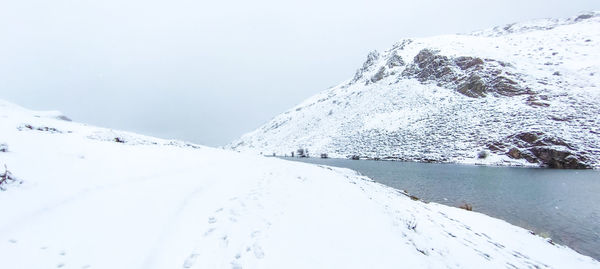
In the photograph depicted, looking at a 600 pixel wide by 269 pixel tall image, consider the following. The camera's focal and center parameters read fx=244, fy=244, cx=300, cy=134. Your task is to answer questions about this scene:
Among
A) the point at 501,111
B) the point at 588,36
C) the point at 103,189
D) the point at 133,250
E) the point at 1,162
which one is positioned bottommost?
the point at 133,250

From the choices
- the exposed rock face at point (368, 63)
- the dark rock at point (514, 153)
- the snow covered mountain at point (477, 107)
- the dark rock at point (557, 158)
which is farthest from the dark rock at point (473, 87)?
the exposed rock face at point (368, 63)

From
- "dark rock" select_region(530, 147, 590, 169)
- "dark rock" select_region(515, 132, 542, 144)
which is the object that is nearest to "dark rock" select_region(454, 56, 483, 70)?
"dark rock" select_region(515, 132, 542, 144)

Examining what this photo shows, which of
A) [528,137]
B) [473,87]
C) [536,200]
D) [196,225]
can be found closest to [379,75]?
[473,87]

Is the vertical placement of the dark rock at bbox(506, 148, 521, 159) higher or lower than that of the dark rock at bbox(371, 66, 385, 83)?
lower

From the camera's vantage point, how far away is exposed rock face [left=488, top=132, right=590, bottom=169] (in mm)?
38781

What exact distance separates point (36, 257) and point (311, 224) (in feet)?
16.1

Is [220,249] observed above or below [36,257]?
below

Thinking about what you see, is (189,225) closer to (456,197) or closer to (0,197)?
(0,197)

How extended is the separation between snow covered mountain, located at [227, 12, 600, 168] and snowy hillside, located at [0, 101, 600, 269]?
4558 cm

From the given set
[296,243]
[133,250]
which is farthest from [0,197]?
[296,243]

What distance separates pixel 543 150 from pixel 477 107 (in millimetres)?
18680

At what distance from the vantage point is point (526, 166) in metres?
41.1

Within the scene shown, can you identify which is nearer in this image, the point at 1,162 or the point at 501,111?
the point at 1,162

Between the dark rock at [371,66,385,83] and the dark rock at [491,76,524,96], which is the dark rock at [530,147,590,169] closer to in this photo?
the dark rock at [491,76,524,96]
